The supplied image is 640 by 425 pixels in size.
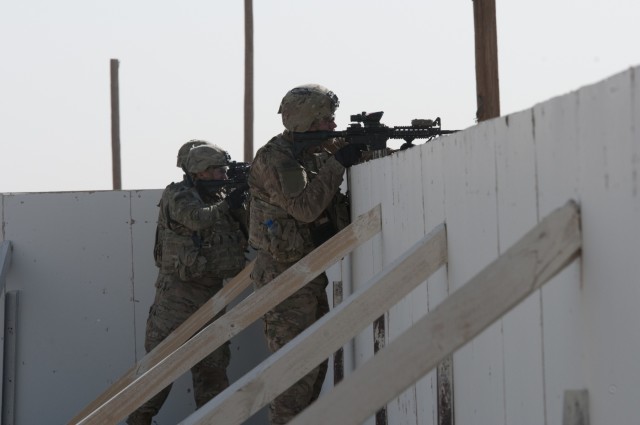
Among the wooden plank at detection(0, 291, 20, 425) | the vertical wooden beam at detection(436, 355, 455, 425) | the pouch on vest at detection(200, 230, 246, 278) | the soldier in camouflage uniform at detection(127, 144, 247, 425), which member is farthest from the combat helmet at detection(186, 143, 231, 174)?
the vertical wooden beam at detection(436, 355, 455, 425)

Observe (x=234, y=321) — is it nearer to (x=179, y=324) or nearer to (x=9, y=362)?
(x=179, y=324)

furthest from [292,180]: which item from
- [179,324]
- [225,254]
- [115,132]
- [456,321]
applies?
[115,132]

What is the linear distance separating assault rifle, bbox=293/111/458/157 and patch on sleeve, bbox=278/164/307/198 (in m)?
0.16

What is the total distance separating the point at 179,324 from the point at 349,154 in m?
2.51

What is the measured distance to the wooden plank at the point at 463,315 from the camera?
71.0 inches

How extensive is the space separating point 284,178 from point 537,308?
2.99m

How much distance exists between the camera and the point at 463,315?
1.84 m

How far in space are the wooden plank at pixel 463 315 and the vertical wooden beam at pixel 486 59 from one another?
3.81 meters

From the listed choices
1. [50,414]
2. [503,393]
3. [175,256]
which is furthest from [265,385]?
[50,414]

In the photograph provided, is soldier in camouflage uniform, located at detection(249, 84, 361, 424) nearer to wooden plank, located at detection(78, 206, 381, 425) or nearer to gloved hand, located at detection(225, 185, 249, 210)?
wooden plank, located at detection(78, 206, 381, 425)

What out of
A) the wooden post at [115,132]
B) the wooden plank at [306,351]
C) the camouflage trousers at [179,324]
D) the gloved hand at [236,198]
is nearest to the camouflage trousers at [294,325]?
the gloved hand at [236,198]

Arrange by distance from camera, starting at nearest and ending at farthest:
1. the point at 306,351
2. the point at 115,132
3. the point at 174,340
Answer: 1. the point at 306,351
2. the point at 174,340
3. the point at 115,132

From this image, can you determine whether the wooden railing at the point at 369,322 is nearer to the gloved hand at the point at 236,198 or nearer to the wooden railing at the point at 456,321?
the wooden railing at the point at 456,321

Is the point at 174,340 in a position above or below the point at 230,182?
below
